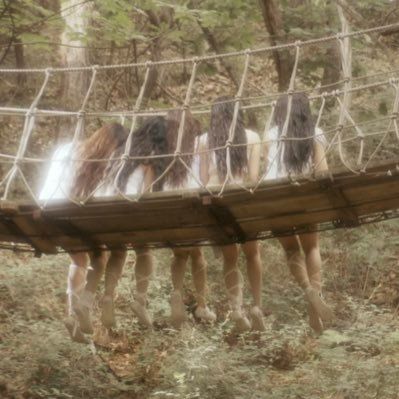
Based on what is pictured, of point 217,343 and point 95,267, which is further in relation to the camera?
point 217,343

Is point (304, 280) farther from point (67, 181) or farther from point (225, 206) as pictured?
point (67, 181)

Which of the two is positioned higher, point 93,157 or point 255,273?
point 93,157

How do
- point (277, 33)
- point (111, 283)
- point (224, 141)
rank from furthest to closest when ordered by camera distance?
1. point (277, 33)
2. point (111, 283)
3. point (224, 141)

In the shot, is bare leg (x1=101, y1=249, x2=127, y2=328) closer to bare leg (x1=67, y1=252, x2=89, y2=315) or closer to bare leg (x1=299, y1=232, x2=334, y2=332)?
bare leg (x1=67, y1=252, x2=89, y2=315)

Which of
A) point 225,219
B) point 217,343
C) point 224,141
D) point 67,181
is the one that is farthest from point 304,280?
point 217,343

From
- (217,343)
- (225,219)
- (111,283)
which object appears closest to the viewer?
(225,219)

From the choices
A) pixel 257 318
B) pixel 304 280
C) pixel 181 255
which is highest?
pixel 181 255

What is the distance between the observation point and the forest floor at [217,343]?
5035 millimetres

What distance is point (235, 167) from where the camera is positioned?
3.49 meters

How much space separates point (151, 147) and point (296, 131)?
2.28ft

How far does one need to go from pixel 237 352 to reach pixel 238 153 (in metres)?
2.33

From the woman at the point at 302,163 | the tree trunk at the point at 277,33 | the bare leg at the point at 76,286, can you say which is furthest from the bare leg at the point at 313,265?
the tree trunk at the point at 277,33

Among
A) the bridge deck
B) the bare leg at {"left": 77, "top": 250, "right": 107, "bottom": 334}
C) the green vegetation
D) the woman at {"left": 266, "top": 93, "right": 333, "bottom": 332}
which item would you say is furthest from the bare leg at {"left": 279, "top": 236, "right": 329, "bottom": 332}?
the green vegetation

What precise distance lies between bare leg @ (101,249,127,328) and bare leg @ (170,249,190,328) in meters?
0.27
